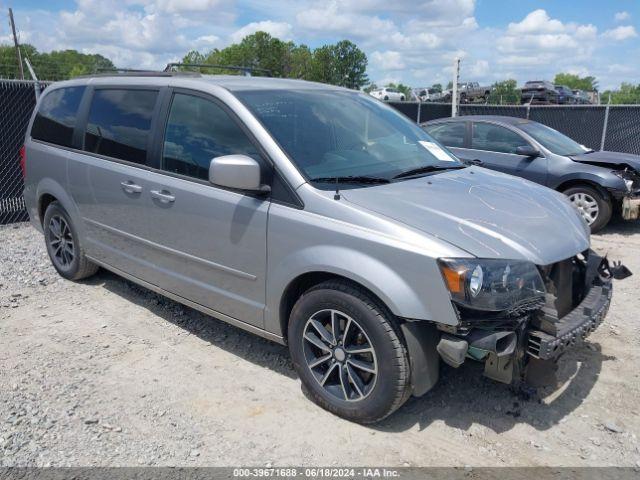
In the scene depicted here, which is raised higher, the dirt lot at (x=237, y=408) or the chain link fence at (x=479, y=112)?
the chain link fence at (x=479, y=112)

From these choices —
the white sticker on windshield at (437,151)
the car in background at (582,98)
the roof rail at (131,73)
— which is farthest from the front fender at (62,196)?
the car in background at (582,98)

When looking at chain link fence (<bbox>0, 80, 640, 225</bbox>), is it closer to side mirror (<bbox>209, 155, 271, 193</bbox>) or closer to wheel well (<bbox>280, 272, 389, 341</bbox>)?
side mirror (<bbox>209, 155, 271, 193</bbox>)

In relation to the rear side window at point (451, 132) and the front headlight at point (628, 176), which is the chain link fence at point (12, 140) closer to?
the rear side window at point (451, 132)

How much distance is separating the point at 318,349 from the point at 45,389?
1.81 metres

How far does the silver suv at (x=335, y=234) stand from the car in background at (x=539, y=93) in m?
26.5

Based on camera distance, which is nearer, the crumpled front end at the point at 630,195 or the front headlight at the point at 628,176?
the crumpled front end at the point at 630,195

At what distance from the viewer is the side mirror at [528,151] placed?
804 cm


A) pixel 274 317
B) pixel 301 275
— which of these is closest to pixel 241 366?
pixel 274 317

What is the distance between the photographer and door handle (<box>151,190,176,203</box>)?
388 cm

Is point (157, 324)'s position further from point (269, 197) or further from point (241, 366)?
point (269, 197)

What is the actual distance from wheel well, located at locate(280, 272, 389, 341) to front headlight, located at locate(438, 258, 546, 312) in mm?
569

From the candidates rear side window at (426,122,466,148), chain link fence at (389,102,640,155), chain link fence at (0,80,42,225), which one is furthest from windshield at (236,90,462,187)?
chain link fence at (389,102,640,155)

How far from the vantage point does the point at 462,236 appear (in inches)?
113

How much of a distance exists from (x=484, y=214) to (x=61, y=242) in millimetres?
4159
